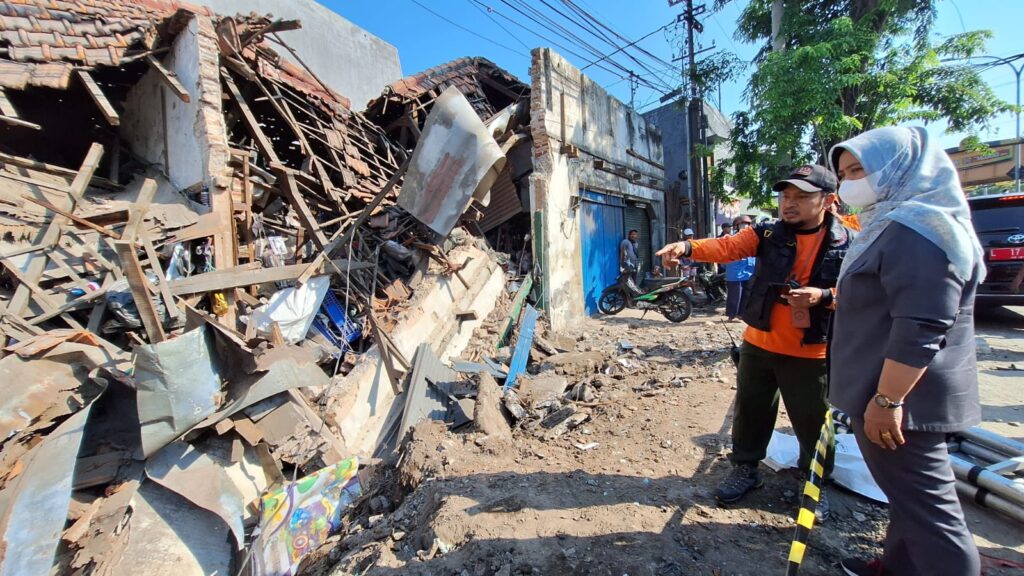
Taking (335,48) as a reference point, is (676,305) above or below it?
below

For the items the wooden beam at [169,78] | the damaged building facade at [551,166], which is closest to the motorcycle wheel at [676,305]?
the damaged building facade at [551,166]

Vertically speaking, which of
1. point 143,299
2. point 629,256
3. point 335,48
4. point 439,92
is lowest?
point 143,299

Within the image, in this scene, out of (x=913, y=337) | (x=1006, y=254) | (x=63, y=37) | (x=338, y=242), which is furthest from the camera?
(x=1006, y=254)

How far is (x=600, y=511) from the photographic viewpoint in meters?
2.27

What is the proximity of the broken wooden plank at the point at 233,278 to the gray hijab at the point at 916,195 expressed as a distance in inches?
191

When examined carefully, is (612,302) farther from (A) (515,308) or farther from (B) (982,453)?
(B) (982,453)

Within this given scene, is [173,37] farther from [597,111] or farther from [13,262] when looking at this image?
[597,111]

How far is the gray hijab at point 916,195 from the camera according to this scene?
132cm

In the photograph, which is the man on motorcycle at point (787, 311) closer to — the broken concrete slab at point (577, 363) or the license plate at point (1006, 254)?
the broken concrete slab at point (577, 363)

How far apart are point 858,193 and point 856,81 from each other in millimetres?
6465

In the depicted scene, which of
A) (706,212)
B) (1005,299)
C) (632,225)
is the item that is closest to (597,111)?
(632,225)

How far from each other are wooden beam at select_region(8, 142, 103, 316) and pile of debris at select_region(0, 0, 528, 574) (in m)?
0.01

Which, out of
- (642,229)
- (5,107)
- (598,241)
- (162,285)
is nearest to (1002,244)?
(598,241)

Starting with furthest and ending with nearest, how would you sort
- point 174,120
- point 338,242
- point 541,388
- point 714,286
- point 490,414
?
1. point 714,286
2. point 174,120
3. point 338,242
4. point 541,388
5. point 490,414
